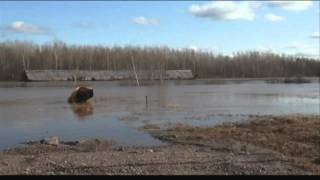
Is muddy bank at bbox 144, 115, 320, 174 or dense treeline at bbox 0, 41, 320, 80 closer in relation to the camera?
muddy bank at bbox 144, 115, 320, 174

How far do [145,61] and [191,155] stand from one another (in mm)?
117112

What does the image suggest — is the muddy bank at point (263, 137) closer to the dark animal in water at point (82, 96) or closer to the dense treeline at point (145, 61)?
the dark animal in water at point (82, 96)

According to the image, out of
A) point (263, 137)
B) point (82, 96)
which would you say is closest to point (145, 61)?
point (82, 96)

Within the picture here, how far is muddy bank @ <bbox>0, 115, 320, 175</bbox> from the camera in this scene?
42.7ft

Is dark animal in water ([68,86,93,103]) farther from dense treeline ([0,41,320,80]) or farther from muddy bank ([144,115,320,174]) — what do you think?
dense treeline ([0,41,320,80])

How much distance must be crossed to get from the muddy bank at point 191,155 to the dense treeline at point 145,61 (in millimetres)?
86081

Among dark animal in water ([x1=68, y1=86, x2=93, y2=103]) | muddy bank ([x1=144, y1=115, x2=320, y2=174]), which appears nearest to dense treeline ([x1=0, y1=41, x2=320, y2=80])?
dark animal in water ([x1=68, y1=86, x2=93, y2=103])

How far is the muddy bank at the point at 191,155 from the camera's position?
13.0 metres

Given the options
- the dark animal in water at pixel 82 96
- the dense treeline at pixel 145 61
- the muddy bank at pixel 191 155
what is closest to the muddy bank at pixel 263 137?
the muddy bank at pixel 191 155

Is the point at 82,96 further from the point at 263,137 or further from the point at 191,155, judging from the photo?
the point at 191,155

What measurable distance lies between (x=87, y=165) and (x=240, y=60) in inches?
5886

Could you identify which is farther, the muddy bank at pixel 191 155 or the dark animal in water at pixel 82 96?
the dark animal in water at pixel 82 96

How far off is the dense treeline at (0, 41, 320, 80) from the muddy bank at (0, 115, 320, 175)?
3389 inches

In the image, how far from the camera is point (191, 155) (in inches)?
611
